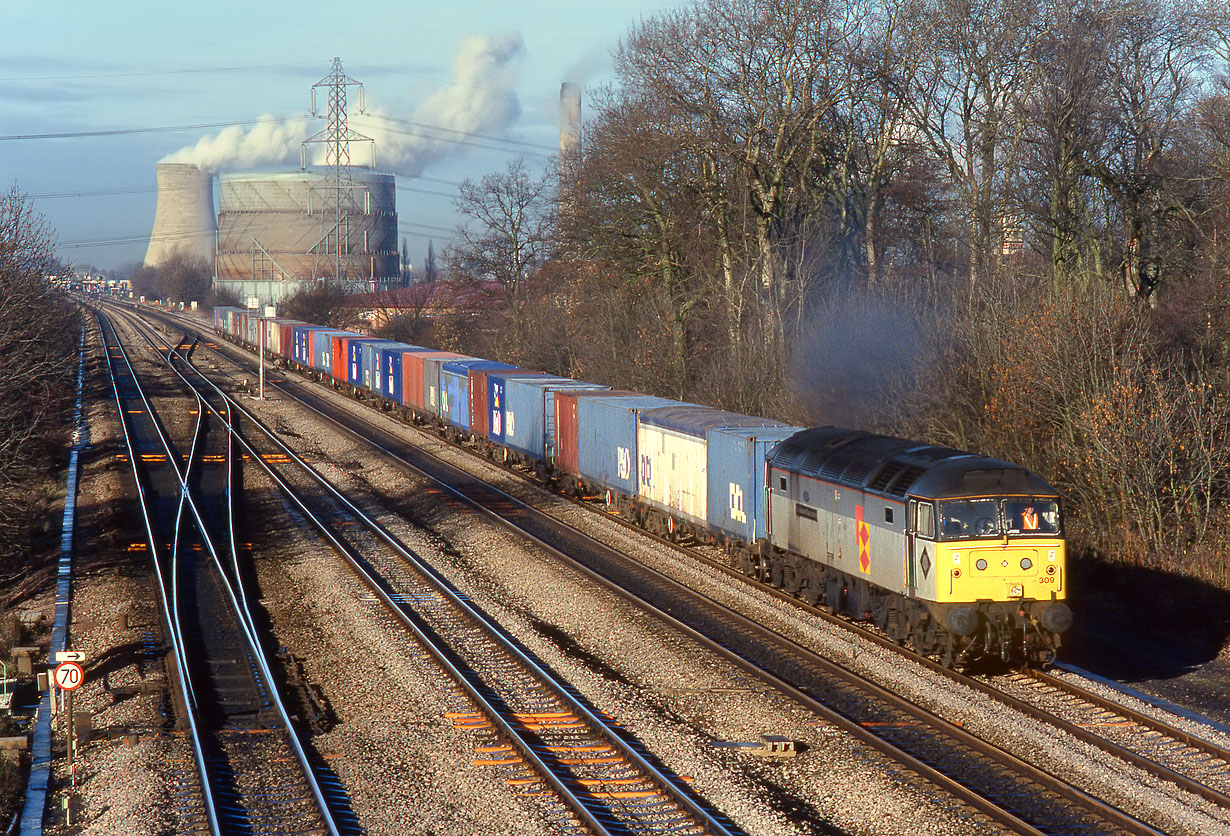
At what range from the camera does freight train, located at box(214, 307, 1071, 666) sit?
15922mm

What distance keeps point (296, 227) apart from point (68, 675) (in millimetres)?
125226

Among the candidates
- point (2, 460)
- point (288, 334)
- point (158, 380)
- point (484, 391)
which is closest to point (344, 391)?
point (158, 380)

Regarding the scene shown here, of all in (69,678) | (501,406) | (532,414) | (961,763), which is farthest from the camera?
(501,406)

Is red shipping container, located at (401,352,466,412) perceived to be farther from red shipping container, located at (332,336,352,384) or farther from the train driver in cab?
the train driver in cab

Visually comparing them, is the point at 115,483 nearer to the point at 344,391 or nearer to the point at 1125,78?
the point at 344,391

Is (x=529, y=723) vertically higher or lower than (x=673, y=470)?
lower

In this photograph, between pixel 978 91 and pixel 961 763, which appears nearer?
pixel 961 763

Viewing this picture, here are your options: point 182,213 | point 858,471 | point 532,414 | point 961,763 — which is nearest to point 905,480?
point 858,471

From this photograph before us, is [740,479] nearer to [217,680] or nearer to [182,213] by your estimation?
[217,680]

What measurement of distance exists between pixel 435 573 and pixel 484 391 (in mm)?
14924

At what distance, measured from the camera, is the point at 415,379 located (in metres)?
46.5

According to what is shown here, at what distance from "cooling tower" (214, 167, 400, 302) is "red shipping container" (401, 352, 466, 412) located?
82.9 meters

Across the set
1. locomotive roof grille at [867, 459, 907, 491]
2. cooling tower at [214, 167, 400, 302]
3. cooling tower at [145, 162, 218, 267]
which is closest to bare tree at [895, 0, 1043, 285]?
locomotive roof grille at [867, 459, 907, 491]

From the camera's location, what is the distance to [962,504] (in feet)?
52.2
